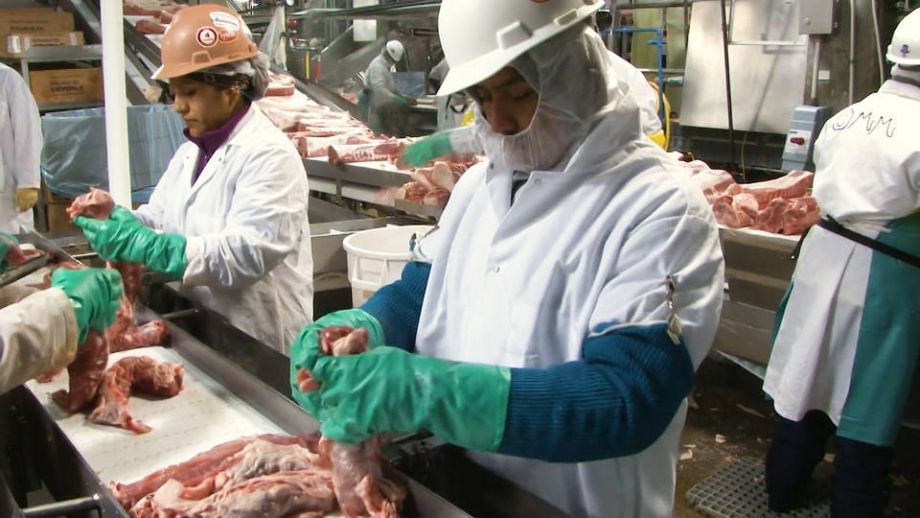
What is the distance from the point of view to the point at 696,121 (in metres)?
6.82

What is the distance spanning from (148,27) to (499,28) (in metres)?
7.10

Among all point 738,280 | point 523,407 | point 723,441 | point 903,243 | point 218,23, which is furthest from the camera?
point 723,441

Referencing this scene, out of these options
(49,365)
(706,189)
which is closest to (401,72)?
(706,189)

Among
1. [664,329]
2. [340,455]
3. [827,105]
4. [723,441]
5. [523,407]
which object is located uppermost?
[827,105]

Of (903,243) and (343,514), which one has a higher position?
(903,243)

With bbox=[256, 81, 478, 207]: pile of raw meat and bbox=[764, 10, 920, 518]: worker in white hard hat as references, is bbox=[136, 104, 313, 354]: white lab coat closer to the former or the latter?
bbox=[256, 81, 478, 207]: pile of raw meat

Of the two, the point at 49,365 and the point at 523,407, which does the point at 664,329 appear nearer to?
the point at 523,407

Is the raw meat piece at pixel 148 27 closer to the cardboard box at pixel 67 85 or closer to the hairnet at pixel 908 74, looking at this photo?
the cardboard box at pixel 67 85

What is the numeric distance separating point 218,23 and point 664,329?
2103 millimetres

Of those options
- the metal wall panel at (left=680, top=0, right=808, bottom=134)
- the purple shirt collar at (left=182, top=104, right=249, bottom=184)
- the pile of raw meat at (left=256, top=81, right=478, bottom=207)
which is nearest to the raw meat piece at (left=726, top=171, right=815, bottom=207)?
the pile of raw meat at (left=256, top=81, right=478, bottom=207)

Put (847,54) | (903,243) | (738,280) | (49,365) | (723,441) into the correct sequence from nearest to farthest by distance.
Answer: (49,365) < (903,243) < (738,280) < (723,441) < (847,54)

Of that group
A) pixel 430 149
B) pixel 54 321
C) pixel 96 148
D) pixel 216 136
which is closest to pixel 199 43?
pixel 216 136

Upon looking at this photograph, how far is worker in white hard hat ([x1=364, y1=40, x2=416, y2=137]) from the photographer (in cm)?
863

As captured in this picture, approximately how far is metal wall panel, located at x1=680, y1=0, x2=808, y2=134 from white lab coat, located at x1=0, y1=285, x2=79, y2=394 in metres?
5.58
